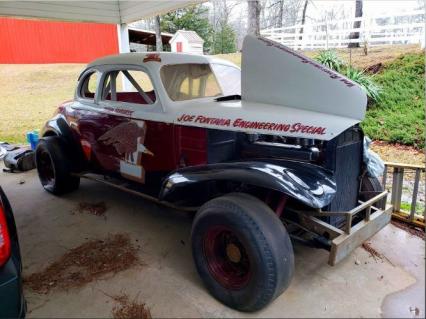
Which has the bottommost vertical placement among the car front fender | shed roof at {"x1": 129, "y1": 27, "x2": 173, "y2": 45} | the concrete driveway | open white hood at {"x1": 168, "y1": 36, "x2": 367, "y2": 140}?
the concrete driveway

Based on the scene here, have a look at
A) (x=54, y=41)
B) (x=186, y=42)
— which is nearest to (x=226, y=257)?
(x=186, y=42)

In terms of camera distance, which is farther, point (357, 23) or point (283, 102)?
point (357, 23)

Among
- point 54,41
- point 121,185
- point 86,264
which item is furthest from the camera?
point 54,41

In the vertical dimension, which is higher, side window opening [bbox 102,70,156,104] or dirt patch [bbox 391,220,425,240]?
side window opening [bbox 102,70,156,104]

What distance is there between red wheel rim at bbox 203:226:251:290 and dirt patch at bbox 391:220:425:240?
2.05 m

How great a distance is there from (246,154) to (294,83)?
79 cm

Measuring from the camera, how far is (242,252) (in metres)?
2.61

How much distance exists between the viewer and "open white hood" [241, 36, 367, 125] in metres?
2.80

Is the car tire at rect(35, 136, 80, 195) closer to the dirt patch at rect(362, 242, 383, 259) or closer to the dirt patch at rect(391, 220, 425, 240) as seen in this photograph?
the dirt patch at rect(362, 242, 383, 259)

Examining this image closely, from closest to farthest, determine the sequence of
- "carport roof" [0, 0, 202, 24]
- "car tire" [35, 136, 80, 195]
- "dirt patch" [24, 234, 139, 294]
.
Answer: "dirt patch" [24, 234, 139, 294] → "car tire" [35, 136, 80, 195] → "carport roof" [0, 0, 202, 24]

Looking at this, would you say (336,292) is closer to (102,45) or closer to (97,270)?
(97,270)

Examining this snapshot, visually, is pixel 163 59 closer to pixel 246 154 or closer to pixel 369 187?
pixel 246 154

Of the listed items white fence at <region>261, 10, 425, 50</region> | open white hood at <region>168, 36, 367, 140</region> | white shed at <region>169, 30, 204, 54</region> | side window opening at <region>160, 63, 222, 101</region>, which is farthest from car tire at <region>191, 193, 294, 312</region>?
white shed at <region>169, 30, 204, 54</region>

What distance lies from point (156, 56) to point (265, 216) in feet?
7.51
